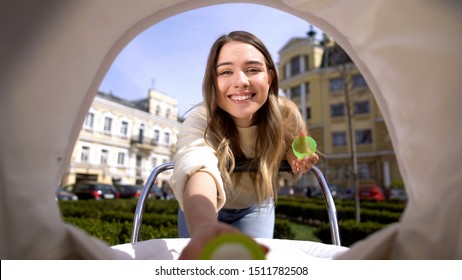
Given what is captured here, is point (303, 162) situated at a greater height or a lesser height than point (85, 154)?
lesser

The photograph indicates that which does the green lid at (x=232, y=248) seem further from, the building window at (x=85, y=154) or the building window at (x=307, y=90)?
the building window at (x=307, y=90)

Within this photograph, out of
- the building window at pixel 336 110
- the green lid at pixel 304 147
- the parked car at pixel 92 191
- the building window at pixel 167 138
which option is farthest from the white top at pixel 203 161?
the building window at pixel 167 138

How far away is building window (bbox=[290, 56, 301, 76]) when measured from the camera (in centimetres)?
2637

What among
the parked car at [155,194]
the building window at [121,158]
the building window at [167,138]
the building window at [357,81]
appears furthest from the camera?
the building window at [167,138]

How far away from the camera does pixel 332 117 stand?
24906mm

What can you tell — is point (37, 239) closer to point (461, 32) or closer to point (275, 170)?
point (461, 32)

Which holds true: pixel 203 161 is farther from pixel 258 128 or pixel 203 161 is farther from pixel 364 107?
pixel 364 107

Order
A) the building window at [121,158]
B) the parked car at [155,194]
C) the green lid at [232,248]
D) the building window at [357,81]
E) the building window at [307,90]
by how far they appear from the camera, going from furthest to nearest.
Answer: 1. the building window at [121,158]
2. the building window at [307,90]
3. the parked car at [155,194]
4. the building window at [357,81]
5. the green lid at [232,248]

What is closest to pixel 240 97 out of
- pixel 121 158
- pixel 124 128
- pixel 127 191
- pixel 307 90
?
pixel 127 191

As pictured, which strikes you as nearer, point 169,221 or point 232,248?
point 232,248

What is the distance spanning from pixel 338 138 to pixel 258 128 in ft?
80.3

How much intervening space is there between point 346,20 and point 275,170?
851mm

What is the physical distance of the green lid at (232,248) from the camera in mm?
597

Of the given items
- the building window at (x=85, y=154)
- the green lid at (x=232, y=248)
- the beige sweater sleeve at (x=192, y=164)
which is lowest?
the green lid at (x=232, y=248)
